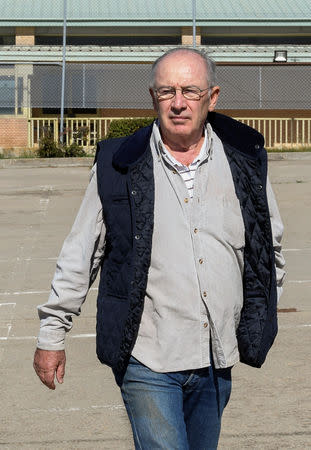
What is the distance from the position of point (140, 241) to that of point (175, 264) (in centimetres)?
16

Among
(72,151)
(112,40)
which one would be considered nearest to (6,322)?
(72,151)

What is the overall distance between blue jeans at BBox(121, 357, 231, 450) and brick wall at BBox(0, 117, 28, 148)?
30791mm

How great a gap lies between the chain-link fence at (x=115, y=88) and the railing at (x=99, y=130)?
0.17m

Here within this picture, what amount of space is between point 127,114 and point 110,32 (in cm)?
336

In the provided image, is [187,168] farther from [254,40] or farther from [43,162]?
[254,40]

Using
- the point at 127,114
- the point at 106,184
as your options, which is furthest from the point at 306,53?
the point at 106,184

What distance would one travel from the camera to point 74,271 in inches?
171

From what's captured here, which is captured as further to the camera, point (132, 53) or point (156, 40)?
point (156, 40)

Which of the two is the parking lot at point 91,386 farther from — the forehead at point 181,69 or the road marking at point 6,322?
the forehead at point 181,69

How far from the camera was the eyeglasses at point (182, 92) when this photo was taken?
427 cm

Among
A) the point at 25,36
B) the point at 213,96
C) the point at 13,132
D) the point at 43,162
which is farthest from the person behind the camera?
the point at 25,36

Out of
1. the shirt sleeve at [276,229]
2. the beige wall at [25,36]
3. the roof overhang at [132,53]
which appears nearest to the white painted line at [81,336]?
the shirt sleeve at [276,229]

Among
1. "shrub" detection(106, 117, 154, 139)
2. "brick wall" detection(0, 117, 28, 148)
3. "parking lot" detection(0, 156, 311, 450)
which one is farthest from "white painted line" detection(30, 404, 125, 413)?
"brick wall" detection(0, 117, 28, 148)

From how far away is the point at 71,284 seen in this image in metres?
4.35
